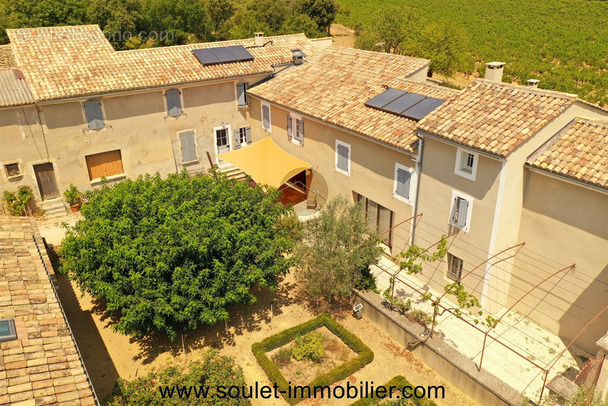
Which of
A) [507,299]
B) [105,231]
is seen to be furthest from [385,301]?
[105,231]

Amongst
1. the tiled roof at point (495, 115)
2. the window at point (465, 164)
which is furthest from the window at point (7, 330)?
the window at point (465, 164)

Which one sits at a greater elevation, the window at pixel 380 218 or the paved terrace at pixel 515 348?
the window at pixel 380 218

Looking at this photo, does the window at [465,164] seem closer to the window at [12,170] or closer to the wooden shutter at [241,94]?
the wooden shutter at [241,94]

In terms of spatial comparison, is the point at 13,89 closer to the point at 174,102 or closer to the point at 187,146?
the point at 174,102

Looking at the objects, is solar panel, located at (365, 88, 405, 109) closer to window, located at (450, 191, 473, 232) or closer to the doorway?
window, located at (450, 191, 473, 232)

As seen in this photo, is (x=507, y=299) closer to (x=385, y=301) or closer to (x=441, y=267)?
(x=441, y=267)

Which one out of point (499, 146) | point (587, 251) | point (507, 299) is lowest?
point (507, 299)
